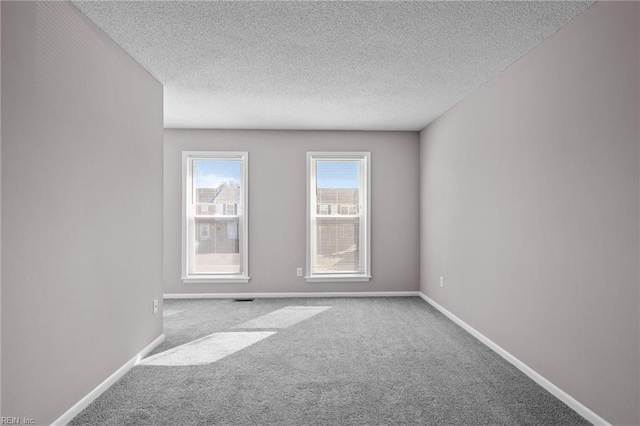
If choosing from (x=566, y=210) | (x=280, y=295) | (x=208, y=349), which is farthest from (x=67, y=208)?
(x=280, y=295)

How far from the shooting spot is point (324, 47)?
315 cm

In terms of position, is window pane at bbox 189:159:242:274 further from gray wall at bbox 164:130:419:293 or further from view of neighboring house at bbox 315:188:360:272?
view of neighboring house at bbox 315:188:360:272

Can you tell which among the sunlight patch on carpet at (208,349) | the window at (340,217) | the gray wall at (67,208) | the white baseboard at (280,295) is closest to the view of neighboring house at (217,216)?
the white baseboard at (280,295)

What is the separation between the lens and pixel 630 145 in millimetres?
2176

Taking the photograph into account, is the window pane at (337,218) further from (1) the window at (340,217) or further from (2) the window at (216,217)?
(2) the window at (216,217)

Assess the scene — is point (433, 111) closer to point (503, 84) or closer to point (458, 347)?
point (503, 84)

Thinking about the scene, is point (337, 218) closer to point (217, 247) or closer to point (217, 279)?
point (217, 247)

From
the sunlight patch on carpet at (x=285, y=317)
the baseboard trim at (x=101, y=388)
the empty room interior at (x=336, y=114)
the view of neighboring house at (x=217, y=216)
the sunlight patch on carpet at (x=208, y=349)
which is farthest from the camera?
the view of neighboring house at (x=217, y=216)

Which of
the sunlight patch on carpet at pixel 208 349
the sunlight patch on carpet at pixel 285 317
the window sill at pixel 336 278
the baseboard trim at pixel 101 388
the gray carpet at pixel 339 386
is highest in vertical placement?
the window sill at pixel 336 278

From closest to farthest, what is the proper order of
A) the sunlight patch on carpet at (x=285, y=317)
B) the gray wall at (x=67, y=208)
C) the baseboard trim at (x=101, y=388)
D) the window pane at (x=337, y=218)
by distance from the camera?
the gray wall at (x=67, y=208) → the baseboard trim at (x=101, y=388) → the sunlight patch on carpet at (x=285, y=317) → the window pane at (x=337, y=218)

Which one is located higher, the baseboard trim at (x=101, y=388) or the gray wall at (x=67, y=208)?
the gray wall at (x=67, y=208)

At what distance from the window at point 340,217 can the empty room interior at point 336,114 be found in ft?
4.09

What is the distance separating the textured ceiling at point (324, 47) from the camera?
8.53ft

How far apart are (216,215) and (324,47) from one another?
12.1 ft
